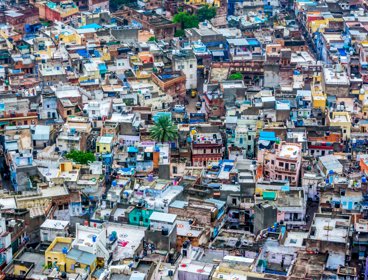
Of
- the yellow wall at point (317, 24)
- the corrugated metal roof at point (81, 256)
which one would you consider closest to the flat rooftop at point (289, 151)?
the corrugated metal roof at point (81, 256)

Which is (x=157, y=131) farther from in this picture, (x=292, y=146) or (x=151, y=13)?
(x=151, y=13)

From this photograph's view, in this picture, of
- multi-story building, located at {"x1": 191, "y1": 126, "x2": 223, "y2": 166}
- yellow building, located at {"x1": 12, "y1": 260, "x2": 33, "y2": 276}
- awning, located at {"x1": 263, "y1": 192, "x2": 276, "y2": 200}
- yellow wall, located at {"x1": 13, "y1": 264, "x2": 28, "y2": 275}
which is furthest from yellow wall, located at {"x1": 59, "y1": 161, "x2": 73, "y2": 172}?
awning, located at {"x1": 263, "y1": 192, "x2": 276, "y2": 200}

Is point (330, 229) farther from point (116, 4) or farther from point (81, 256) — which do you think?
point (116, 4)

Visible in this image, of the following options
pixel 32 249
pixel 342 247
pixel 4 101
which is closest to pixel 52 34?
pixel 4 101

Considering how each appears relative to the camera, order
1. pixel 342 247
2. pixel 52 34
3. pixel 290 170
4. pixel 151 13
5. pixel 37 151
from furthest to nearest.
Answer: pixel 151 13, pixel 52 34, pixel 37 151, pixel 290 170, pixel 342 247

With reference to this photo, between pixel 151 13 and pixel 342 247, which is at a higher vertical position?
pixel 151 13

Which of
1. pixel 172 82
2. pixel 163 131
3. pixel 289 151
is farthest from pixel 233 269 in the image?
pixel 172 82
